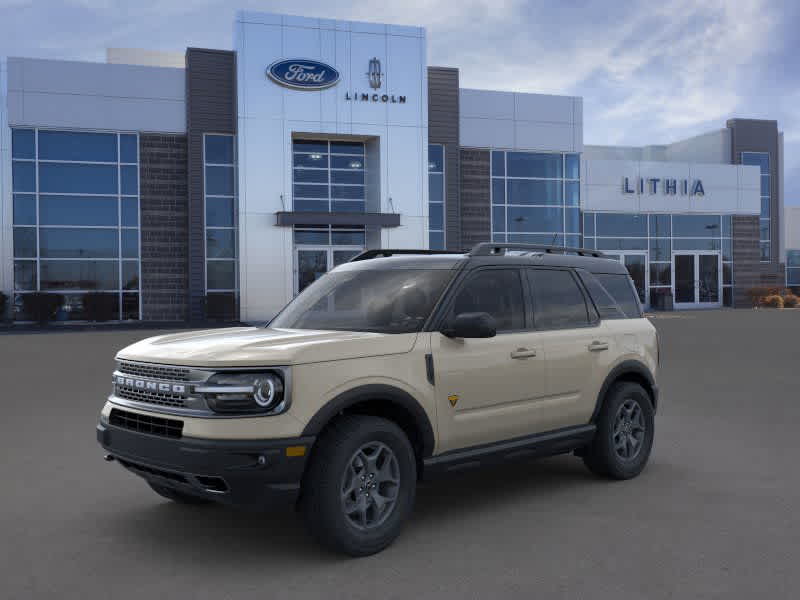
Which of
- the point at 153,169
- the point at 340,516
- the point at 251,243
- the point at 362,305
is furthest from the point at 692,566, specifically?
the point at 153,169

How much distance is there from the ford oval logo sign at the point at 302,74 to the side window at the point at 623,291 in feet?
84.5

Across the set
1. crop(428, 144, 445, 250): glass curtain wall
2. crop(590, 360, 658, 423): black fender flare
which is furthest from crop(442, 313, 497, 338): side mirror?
crop(428, 144, 445, 250): glass curtain wall

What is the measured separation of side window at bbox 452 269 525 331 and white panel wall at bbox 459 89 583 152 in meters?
30.2

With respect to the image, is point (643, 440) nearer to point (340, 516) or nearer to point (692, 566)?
point (692, 566)

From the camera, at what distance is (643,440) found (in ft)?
22.0

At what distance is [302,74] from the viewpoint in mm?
30891

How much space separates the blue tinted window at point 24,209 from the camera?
3002cm

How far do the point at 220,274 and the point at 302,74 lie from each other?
27.2ft

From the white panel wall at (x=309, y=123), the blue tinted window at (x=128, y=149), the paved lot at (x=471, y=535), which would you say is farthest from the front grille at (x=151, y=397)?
the blue tinted window at (x=128, y=149)

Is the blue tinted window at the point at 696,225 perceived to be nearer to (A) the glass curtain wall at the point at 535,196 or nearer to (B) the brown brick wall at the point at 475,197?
(A) the glass curtain wall at the point at 535,196

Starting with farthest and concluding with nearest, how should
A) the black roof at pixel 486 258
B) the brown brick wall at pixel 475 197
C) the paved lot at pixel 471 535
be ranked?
1. the brown brick wall at pixel 475 197
2. the black roof at pixel 486 258
3. the paved lot at pixel 471 535

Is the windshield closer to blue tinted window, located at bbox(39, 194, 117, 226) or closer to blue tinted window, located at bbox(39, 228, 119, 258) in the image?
blue tinted window, located at bbox(39, 228, 119, 258)

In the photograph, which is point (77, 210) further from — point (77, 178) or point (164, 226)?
point (164, 226)

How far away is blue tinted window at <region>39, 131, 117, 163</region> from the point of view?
99.0 feet
